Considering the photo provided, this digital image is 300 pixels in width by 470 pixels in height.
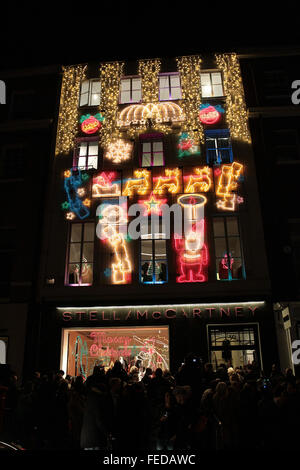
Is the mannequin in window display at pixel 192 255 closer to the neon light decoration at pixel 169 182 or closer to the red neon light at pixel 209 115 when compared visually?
the neon light decoration at pixel 169 182

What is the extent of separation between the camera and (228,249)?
15.7 m

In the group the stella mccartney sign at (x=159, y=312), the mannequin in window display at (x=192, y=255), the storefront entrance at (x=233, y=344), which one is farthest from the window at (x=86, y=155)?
the storefront entrance at (x=233, y=344)

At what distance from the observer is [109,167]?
17297 mm

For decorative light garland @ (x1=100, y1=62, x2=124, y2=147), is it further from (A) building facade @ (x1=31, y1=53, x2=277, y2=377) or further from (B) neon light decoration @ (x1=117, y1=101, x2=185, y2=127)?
(B) neon light decoration @ (x1=117, y1=101, x2=185, y2=127)

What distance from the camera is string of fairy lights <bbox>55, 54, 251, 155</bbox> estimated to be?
17609 millimetres


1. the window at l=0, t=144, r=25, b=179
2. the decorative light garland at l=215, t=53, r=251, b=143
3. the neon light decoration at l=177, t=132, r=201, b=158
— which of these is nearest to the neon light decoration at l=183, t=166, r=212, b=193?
the neon light decoration at l=177, t=132, r=201, b=158

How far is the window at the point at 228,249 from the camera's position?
50.8 ft

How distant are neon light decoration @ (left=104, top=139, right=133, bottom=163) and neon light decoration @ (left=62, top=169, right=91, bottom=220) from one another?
1.46 metres

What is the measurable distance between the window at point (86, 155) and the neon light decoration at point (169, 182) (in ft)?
10.2

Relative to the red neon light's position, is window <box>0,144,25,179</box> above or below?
Result: below

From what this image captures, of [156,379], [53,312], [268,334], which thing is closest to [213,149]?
[268,334]

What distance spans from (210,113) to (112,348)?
36.8 feet

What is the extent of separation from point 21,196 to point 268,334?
11910 millimetres

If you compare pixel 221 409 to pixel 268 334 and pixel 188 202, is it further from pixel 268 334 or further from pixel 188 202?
pixel 188 202
